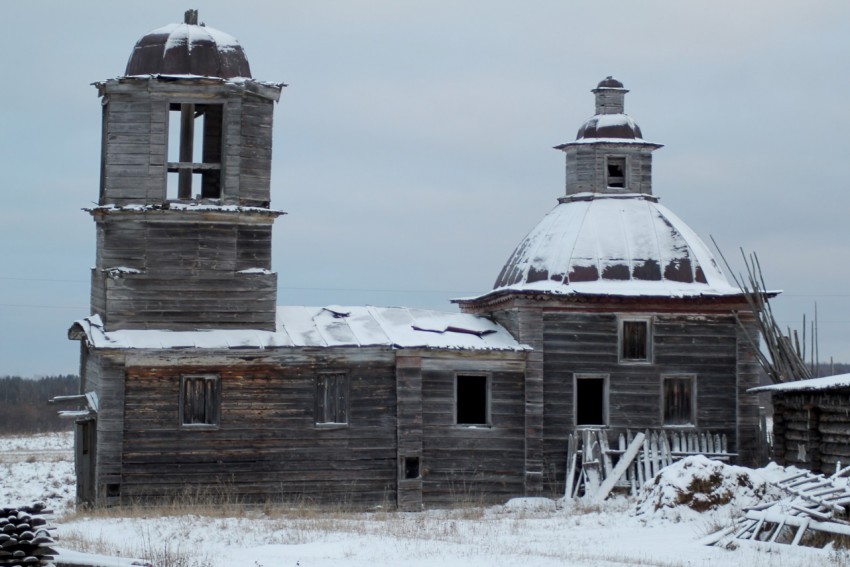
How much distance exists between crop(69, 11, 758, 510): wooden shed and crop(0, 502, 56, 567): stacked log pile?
10.3 m

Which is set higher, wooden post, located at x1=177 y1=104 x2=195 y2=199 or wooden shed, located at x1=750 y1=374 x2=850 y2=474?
wooden post, located at x1=177 y1=104 x2=195 y2=199

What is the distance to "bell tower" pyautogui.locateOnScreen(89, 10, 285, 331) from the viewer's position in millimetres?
26375

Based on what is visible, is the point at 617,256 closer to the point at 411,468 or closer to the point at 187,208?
the point at 411,468

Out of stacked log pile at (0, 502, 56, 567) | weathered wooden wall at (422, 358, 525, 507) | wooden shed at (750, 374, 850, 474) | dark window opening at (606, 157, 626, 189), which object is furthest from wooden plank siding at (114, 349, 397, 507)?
stacked log pile at (0, 502, 56, 567)

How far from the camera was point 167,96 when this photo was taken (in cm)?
2658

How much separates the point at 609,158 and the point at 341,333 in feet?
29.8

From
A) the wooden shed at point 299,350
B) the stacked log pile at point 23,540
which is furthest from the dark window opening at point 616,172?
the stacked log pile at point 23,540

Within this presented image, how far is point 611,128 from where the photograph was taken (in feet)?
108

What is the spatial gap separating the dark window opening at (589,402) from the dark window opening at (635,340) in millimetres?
1392

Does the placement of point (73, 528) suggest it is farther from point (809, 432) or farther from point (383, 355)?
point (809, 432)

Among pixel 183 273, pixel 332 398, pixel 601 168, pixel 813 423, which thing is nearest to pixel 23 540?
pixel 183 273

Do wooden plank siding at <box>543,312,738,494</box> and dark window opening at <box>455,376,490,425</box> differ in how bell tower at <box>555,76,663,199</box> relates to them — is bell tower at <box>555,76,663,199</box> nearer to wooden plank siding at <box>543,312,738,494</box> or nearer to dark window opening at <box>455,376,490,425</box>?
wooden plank siding at <box>543,312,738,494</box>

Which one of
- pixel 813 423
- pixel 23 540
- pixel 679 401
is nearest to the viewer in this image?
pixel 23 540

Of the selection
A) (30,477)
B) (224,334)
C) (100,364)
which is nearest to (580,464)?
(224,334)
